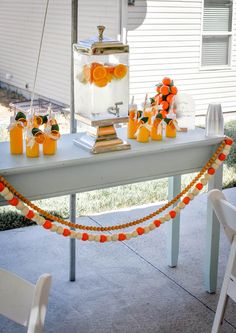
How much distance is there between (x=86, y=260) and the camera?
3.56 metres

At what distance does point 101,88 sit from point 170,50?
558cm

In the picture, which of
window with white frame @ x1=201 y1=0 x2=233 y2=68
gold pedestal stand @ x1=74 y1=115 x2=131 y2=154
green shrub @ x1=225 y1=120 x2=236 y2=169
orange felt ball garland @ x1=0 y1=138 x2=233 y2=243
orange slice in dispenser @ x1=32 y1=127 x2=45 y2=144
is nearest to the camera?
orange felt ball garland @ x1=0 y1=138 x2=233 y2=243

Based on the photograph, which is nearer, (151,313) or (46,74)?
(151,313)

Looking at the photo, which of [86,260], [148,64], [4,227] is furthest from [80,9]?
[86,260]

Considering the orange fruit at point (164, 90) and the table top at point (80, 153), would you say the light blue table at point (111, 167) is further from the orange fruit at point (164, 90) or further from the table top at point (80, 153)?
the orange fruit at point (164, 90)

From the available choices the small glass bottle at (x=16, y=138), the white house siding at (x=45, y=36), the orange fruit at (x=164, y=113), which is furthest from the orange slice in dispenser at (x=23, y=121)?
the white house siding at (x=45, y=36)

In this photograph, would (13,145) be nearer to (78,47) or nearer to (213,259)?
(78,47)

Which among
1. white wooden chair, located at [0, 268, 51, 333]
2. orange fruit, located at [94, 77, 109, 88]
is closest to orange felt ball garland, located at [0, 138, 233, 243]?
orange fruit, located at [94, 77, 109, 88]

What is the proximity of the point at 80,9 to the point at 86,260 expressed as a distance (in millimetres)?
5461

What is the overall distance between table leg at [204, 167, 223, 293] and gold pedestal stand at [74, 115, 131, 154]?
23.2 inches

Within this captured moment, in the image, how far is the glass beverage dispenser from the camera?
2.63 m

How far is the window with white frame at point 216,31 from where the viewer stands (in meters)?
8.40

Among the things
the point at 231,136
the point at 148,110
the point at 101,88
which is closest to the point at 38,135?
the point at 101,88

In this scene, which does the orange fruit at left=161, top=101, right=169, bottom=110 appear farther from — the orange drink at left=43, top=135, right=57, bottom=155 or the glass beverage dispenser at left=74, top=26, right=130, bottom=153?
the orange drink at left=43, top=135, right=57, bottom=155
